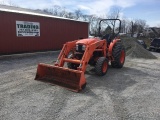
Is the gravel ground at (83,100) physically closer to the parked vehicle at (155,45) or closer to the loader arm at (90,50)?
the loader arm at (90,50)

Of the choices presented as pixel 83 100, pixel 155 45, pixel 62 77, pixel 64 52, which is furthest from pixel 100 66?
pixel 155 45

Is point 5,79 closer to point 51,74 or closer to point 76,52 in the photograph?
point 51,74

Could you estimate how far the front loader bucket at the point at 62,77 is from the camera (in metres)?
5.71

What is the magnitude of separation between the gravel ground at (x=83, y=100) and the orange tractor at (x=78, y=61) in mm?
318

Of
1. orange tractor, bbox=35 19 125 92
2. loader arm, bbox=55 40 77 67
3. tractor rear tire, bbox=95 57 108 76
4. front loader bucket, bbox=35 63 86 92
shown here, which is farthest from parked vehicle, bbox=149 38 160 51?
front loader bucket, bbox=35 63 86 92

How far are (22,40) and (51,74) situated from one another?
7017 mm

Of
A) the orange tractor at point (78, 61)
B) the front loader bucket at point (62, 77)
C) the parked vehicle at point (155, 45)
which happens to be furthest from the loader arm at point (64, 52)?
the parked vehicle at point (155, 45)

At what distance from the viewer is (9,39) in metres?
12.0

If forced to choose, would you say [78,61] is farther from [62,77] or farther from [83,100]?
[83,100]

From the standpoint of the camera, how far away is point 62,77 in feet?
20.6

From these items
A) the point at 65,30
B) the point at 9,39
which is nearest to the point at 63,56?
the point at 9,39

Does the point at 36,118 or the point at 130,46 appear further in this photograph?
the point at 130,46

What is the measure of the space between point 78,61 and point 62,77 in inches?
31.0

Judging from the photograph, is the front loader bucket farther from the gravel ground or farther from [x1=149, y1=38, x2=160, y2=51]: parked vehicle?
[x1=149, y1=38, x2=160, y2=51]: parked vehicle
